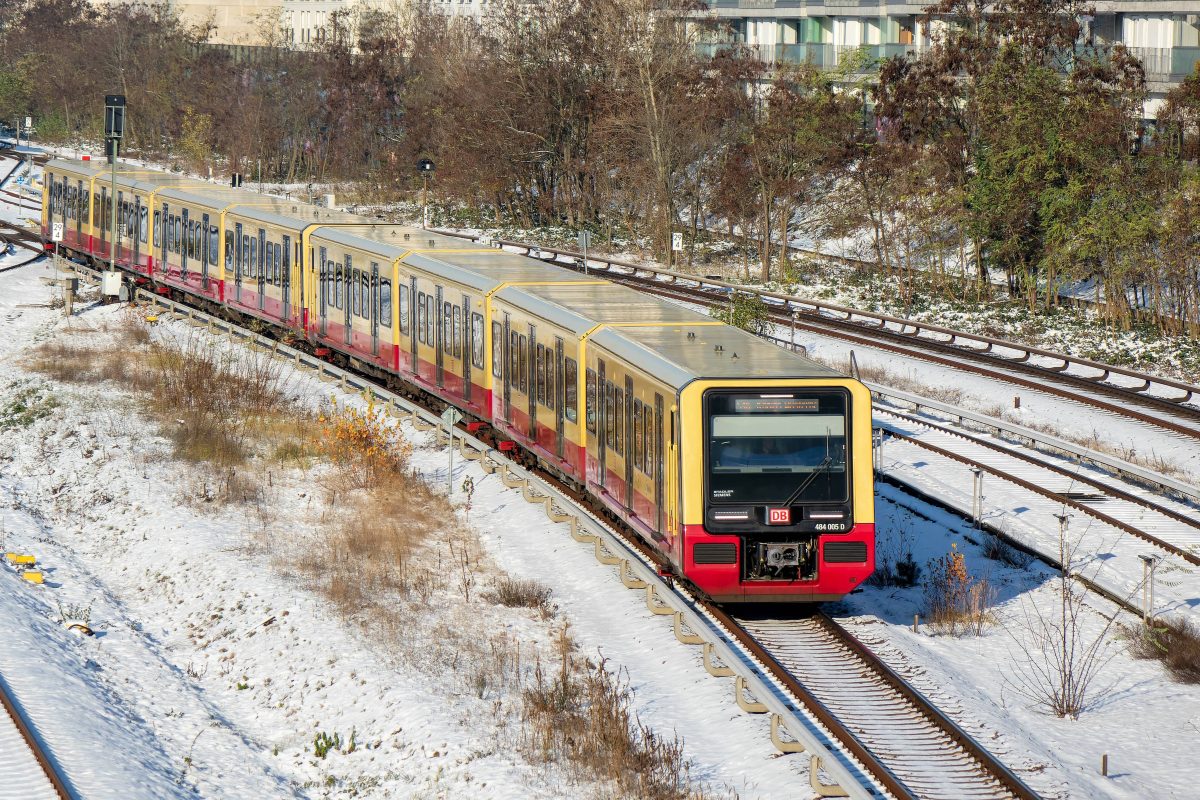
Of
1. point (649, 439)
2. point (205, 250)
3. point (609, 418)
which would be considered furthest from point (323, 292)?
point (649, 439)

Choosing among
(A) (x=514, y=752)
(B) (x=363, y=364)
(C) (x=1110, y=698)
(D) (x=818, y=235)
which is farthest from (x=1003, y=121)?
(A) (x=514, y=752)

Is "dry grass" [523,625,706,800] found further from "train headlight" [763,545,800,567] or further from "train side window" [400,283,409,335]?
"train side window" [400,283,409,335]

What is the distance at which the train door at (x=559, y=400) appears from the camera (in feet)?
66.8

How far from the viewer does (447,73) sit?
2744 inches

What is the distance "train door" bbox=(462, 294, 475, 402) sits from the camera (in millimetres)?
24422

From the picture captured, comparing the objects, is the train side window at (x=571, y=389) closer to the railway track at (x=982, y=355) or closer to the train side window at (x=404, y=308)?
the train side window at (x=404, y=308)

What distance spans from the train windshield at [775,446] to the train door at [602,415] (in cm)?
306

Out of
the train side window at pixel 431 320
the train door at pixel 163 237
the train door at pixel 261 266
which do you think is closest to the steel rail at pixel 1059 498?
the train side window at pixel 431 320

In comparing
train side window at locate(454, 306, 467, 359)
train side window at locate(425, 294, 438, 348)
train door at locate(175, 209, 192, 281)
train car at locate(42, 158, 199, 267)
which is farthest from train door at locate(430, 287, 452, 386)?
train car at locate(42, 158, 199, 267)

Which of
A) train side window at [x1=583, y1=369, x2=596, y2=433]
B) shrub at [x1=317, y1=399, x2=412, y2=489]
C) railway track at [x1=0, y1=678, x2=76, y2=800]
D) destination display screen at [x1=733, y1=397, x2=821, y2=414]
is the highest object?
destination display screen at [x1=733, y1=397, x2=821, y2=414]

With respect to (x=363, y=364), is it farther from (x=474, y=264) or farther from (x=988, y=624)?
(x=988, y=624)

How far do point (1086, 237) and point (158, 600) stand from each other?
2818 centimetres

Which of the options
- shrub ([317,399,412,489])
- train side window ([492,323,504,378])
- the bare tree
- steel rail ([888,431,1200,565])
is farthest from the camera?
shrub ([317,399,412,489])

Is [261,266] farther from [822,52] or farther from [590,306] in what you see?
[822,52]
